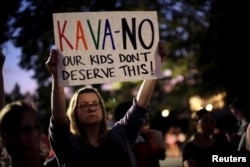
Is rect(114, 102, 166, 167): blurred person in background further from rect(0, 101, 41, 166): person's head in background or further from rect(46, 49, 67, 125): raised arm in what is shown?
rect(0, 101, 41, 166): person's head in background

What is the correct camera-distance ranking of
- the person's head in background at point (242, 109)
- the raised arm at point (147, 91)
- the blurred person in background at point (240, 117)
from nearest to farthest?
the raised arm at point (147, 91) < the blurred person in background at point (240, 117) < the person's head in background at point (242, 109)

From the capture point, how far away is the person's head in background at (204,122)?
5.21 meters

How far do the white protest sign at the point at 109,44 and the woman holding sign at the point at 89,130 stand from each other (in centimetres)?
15

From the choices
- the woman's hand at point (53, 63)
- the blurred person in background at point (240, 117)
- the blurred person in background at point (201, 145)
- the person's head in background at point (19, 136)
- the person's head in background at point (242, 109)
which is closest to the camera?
the person's head in background at point (19, 136)

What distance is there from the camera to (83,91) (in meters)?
3.52

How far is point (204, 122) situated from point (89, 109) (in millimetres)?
2206

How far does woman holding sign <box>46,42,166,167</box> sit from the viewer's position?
322 cm

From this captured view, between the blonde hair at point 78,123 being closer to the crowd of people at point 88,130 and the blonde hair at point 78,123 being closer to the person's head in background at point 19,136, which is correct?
the crowd of people at point 88,130

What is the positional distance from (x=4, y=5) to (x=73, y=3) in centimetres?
221

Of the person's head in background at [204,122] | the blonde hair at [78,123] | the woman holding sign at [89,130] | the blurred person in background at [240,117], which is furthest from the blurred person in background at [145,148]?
the blonde hair at [78,123]

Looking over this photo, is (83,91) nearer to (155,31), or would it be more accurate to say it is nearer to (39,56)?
(155,31)

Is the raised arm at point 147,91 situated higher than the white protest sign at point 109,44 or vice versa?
the white protest sign at point 109,44

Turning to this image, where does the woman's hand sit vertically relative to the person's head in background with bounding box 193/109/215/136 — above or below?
above

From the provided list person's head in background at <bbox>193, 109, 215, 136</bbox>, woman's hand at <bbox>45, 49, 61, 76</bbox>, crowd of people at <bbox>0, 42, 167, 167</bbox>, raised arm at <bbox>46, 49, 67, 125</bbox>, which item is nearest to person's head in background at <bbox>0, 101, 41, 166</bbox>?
crowd of people at <bbox>0, 42, 167, 167</bbox>
